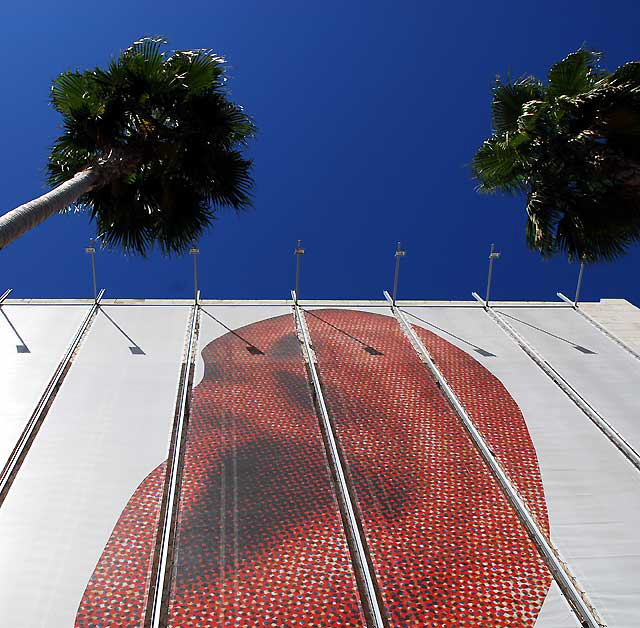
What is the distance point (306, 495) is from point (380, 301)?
287 inches

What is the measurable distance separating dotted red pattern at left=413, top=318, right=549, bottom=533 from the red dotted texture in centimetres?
→ 5

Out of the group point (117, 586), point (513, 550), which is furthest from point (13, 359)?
point (513, 550)

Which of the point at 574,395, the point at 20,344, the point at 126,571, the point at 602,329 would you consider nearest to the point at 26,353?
the point at 20,344

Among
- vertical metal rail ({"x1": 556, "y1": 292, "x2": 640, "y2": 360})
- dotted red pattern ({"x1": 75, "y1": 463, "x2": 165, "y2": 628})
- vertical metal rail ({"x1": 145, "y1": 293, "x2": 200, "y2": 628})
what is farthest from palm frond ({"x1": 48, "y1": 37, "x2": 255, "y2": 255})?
vertical metal rail ({"x1": 556, "y1": 292, "x2": 640, "y2": 360})

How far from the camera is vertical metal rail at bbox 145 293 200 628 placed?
25.3 ft

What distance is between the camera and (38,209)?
7.24m

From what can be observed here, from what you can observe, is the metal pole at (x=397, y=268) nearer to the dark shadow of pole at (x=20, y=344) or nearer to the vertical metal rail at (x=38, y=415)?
the vertical metal rail at (x=38, y=415)

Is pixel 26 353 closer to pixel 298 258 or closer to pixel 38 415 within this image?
pixel 38 415

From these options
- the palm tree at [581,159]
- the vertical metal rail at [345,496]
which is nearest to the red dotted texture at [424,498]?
the vertical metal rail at [345,496]

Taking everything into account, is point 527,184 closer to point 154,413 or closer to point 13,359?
point 154,413

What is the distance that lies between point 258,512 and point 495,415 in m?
4.60

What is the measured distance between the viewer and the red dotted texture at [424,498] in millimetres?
8055

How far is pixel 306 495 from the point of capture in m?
9.69

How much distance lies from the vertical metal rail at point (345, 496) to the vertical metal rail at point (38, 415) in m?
4.27
